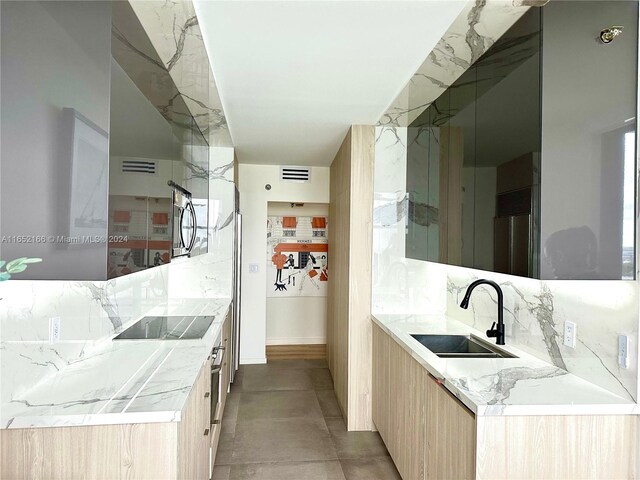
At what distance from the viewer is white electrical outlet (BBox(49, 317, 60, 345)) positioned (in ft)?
5.09

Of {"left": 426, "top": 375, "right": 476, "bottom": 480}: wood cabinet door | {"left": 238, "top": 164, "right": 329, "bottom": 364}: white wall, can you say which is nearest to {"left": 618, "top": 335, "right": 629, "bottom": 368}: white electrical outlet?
{"left": 426, "top": 375, "right": 476, "bottom": 480}: wood cabinet door

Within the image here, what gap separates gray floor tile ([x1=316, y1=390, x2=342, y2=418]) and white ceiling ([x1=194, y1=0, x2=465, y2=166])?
2.53m

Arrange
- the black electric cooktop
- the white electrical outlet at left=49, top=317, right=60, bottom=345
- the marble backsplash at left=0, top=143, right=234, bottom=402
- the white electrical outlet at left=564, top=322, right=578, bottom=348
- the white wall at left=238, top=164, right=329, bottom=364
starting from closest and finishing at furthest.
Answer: the marble backsplash at left=0, top=143, right=234, bottom=402 → the white electrical outlet at left=49, top=317, right=60, bottom=345 → the white electrical outlet at left=564, top=322, right=578, bottom=348 → the black electric cooktop → the white wall at left=238, top=164, right=329, bottom=364

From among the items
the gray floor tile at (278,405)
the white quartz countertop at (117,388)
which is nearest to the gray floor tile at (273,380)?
the gray floor tile at (278,405)

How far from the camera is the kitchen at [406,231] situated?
1138mm

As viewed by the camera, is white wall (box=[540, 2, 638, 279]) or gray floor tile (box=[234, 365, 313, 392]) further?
gray floor tile (box=[234, 365, 313, 392])

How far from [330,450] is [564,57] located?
2785 millimetres

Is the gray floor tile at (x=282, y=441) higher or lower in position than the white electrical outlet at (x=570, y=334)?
lower

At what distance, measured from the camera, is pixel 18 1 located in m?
1.07

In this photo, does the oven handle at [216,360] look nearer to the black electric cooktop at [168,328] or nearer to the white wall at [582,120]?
the black electric cooktop at [168,328]

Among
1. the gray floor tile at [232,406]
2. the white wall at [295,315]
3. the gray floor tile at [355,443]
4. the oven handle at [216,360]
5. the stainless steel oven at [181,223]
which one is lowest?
the gray floor tile at [355,443]

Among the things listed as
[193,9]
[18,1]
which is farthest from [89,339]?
[193,9]

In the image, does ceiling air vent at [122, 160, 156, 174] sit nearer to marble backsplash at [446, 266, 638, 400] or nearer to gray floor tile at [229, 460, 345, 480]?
marble backsplash at [446, 266, 638, 400]

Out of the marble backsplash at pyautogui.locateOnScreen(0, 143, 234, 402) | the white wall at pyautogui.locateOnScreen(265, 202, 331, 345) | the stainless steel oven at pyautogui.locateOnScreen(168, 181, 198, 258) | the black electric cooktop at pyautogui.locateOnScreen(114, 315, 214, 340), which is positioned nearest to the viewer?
the marble backsplash at pyautogui.locateOnScreen(0, 143, 234, 402)
